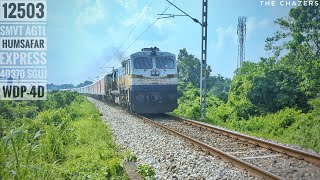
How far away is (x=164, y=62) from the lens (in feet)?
58.1

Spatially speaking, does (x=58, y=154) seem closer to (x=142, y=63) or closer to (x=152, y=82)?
Result: (x=152, y=82)

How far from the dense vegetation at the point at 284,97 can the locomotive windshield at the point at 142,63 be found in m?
3.89

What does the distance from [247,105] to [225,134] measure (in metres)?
6.90

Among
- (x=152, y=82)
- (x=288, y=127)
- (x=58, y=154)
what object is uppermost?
(x=152, y=82)

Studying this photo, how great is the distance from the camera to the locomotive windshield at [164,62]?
57.6 ft

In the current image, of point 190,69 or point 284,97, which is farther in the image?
point 190,69

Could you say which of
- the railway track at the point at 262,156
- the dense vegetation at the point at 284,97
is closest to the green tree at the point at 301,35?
the dense vegetation at the point at 284,97

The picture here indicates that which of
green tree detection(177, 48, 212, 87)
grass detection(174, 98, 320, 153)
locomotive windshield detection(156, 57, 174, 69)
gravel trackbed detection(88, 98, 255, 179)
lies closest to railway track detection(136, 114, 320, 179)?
gravel trackbed detection(88, 98, 255, 179)

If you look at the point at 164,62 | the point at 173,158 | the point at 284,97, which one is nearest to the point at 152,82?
the point at 164,62

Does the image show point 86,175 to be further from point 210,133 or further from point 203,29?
point 203,29

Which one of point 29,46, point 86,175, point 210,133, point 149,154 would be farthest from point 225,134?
point 29,46

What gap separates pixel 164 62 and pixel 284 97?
649 centimetres

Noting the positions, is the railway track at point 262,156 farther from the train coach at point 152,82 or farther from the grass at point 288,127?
the train coach at point 152,82

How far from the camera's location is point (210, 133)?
11.5 meters
